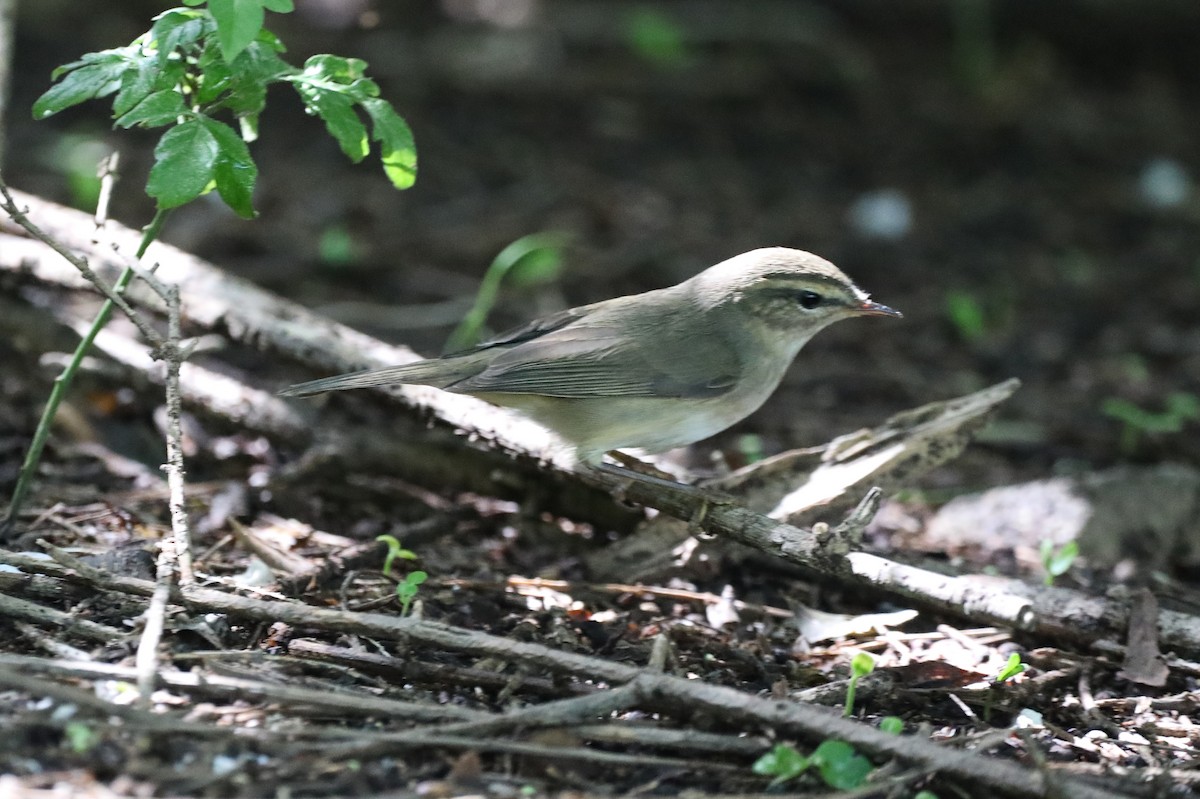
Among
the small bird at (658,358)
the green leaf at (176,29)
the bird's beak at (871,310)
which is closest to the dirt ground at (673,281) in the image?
the small bird at (658,358)

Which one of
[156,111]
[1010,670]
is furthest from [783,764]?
[156,111]

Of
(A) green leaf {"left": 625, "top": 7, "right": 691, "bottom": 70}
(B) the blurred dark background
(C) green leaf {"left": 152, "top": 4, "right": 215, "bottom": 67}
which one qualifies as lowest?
(C) green leaf {"left": 152, "top": 4, "right": 215, "bottom": 67}

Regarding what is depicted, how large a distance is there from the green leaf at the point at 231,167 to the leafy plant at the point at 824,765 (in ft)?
6.51

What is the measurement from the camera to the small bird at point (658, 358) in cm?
437

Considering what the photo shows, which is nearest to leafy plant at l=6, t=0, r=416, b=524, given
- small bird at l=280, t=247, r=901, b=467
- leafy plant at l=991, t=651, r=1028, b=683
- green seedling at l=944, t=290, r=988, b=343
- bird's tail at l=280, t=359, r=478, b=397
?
bird's tail at l=280, t=359, r=478, b=397

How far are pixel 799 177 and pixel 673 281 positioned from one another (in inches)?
88.6

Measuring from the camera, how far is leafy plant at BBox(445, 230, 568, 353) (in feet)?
19.5

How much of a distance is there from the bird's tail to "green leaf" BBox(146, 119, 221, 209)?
986mm

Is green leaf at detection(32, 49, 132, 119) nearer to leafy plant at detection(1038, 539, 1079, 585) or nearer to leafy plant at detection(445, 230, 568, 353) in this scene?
leafy plant at detection(445, 230, 568, 353)

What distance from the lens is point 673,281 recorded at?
741cm

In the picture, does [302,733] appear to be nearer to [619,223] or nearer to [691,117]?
[619,223]

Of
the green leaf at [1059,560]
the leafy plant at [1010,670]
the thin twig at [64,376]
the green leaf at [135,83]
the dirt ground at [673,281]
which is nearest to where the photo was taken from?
the green leaf at [135,83]

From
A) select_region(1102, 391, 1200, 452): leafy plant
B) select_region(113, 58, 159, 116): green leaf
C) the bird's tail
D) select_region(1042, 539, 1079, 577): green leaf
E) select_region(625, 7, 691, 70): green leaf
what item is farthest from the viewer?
select_region(625, 7, 691, 70): green leaf

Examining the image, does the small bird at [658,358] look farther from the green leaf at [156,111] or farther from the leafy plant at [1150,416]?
the leafy plant at [1150,416]
